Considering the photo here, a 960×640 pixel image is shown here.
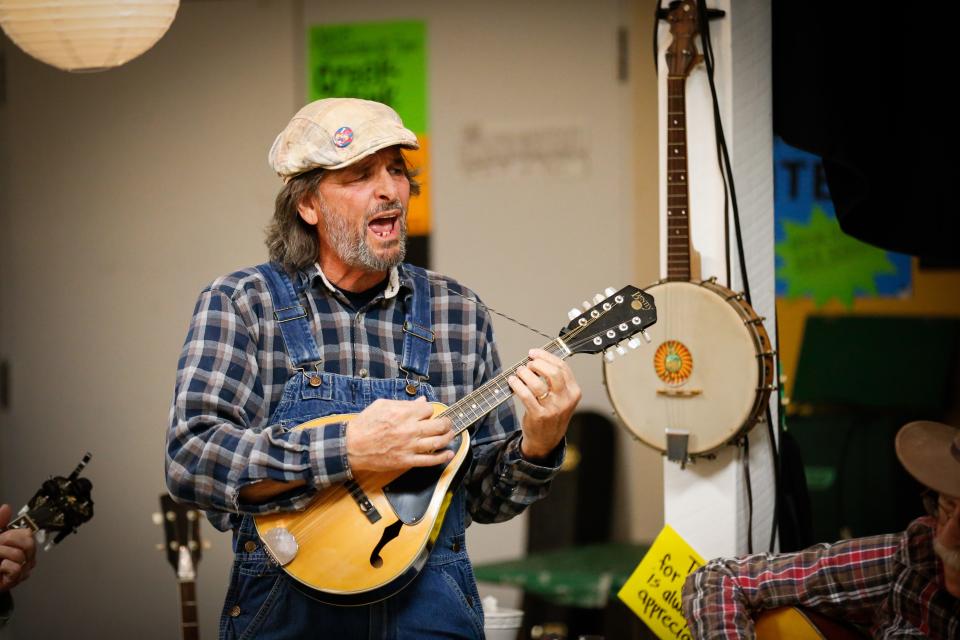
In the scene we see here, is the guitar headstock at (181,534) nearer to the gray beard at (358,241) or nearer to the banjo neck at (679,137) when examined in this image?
the gray beard at (358,241)

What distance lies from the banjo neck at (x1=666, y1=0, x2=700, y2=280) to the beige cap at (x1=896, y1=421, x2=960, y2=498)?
71 cm

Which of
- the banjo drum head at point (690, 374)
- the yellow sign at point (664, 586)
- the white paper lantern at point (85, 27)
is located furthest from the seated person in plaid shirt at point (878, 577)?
the white paper lantern at point (85, 27)

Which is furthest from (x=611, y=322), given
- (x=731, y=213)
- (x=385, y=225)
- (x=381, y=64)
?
(x=381, y=64)

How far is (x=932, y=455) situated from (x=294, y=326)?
1269 mm

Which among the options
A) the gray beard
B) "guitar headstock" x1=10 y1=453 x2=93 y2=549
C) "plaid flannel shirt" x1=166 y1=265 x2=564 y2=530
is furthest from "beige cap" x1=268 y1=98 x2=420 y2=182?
"guitar headstock" x1=10 y1=453 x2=93 y2=549

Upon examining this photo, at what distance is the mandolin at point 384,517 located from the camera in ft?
6.68

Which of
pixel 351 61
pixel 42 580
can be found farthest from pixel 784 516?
pixel 42 580

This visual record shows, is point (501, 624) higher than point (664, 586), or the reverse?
point (664, 586)

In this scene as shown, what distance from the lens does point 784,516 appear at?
9.09ft

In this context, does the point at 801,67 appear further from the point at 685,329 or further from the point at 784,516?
the point at 784,516

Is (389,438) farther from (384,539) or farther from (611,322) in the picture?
(611,322)

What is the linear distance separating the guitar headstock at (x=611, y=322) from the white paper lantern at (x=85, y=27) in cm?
150

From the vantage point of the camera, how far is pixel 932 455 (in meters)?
2.16

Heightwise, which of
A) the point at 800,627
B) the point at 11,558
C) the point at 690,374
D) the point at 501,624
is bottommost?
the point at 501,624
